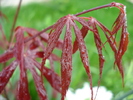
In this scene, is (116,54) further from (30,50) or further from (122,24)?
(30,50)

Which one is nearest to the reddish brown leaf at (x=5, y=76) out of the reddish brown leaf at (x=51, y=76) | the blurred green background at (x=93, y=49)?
the reddish brown leaf at (x=51, y=76)

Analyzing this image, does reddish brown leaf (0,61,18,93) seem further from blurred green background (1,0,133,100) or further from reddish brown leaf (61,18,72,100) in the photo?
blurred green background (1,0,133,100)

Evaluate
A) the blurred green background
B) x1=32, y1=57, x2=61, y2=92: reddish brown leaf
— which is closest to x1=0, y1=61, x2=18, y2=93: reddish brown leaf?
x1=32, y1=57, x2=61, y2=92: reddish brown leaf

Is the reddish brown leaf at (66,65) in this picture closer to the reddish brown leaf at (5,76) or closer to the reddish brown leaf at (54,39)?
the reddish brown leaf at (54,39)

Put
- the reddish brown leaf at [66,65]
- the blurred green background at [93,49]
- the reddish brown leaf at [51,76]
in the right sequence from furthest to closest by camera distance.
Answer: the blurred green background at [93,49]
the reddish brown leaf at [51,76]
the reddish brown leaf at [66,65]

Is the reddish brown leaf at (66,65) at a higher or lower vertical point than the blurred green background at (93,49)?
lower

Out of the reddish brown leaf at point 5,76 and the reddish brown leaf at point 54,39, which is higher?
the reddish brown leaf at point 54,39

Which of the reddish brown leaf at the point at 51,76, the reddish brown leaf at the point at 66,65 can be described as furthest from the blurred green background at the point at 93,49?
the reddish brown leaf at the point at 66,65

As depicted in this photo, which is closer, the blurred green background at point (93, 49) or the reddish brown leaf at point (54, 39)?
the reddish brown leaf at point (54, 39)

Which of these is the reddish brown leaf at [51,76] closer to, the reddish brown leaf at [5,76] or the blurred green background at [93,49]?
the reddish brown leaf at [5,76]

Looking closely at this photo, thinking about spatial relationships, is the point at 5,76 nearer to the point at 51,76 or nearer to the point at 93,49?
the point at 51,76

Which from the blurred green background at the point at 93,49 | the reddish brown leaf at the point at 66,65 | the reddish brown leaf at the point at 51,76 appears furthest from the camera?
the blurred green background at the point at 93,49

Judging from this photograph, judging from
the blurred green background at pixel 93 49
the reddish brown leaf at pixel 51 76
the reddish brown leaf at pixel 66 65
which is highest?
the blurred green background at pixel 93 49
